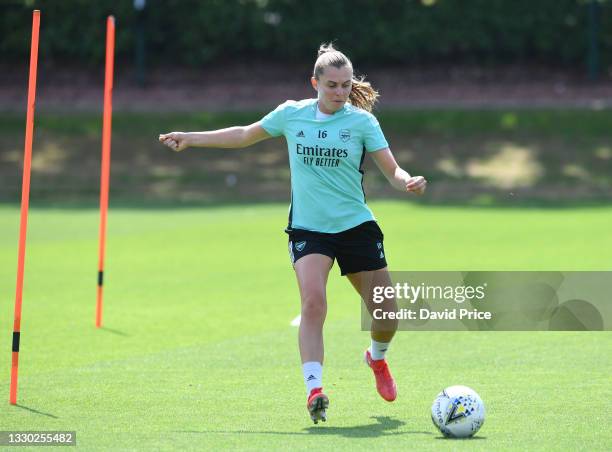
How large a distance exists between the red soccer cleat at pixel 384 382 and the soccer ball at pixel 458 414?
104cm

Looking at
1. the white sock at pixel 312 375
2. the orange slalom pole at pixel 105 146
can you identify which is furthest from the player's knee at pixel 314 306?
the orange slalom pole at pixel 105 146

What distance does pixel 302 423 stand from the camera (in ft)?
24.6

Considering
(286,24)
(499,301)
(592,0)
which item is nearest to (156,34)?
(286,24)

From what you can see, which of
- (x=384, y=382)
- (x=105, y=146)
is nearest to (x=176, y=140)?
(x=384, y=382)

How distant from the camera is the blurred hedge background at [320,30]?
35.8 m

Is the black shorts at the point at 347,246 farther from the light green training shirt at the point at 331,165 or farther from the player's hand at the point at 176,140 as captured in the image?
the player's hand at the point at 176,140

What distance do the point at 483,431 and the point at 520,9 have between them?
1200 inches

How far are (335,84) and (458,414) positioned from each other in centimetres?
238

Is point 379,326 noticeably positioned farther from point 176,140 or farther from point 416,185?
point 176,140

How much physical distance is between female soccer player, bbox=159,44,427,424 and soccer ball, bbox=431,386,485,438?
1.01 metres

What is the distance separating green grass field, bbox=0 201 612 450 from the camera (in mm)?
7238

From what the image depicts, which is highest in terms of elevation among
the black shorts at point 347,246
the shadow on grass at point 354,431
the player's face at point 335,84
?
the player's face at point 335,84

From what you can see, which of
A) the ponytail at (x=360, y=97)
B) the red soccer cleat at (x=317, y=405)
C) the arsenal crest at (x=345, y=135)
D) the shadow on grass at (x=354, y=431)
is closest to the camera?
the shadow on grass at (x=354, y=431)

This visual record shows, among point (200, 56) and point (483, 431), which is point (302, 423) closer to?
point (483, 431)
